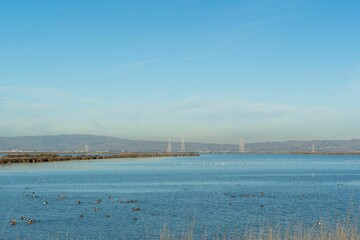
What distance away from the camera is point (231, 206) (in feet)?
120

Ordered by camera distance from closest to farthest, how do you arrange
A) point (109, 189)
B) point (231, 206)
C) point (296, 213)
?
point (296, 213) < point (231, 206) < point (109, 189)

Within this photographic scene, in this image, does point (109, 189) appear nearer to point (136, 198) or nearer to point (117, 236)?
point (136, 198)

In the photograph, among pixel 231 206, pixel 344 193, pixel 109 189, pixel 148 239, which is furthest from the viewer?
pixel 109 189

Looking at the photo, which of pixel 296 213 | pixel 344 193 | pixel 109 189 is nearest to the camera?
pixel 296 213

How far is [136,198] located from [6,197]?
11.0 meters

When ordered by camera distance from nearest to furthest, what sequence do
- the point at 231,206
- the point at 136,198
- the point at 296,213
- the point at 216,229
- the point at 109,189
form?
the point at 216,229, the point at 296,213, the point at 231,206, the point at 136,198, the point at 109,189

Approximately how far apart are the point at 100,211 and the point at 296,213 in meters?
12.9

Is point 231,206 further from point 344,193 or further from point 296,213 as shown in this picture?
point 344,193

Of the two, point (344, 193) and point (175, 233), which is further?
point (344, 193)

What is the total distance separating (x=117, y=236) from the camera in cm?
2547

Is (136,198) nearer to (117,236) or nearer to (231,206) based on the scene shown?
(231,206)

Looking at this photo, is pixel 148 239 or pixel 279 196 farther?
pixel 279 196

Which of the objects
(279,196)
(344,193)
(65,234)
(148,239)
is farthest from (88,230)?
(344,193)

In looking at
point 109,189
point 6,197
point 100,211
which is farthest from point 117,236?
point 109,189
